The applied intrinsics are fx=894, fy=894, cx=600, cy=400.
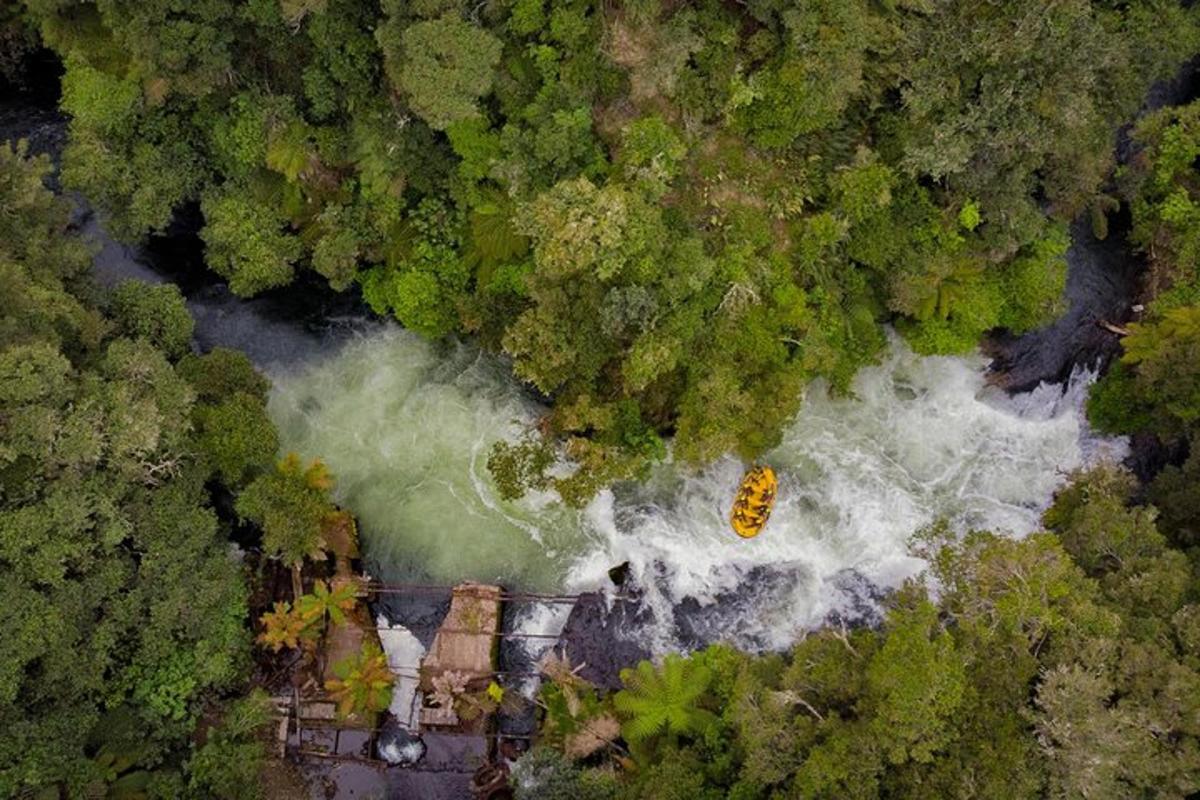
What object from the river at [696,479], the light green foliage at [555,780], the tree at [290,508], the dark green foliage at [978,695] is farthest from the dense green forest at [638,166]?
the light green foliage at [555,780]

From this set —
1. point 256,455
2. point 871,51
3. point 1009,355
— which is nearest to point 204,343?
point 256,455

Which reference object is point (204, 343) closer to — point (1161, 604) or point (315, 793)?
point (315, 793)

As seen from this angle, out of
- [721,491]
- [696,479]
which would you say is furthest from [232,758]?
[721,491]

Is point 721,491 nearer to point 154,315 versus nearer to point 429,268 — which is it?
point 429,268

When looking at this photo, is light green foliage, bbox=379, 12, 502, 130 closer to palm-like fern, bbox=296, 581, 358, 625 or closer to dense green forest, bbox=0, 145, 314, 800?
dense green forest, bbox=0, 145, 314, 800

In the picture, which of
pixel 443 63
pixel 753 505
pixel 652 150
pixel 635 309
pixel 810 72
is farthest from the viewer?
pixel 753 505

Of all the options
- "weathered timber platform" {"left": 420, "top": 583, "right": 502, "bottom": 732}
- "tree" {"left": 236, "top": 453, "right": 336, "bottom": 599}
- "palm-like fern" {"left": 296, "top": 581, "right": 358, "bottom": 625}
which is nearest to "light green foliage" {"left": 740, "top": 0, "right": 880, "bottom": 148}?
"weathered timber platform" {"left": 420, "top": 583, "right": 502, "bottom": 732}
